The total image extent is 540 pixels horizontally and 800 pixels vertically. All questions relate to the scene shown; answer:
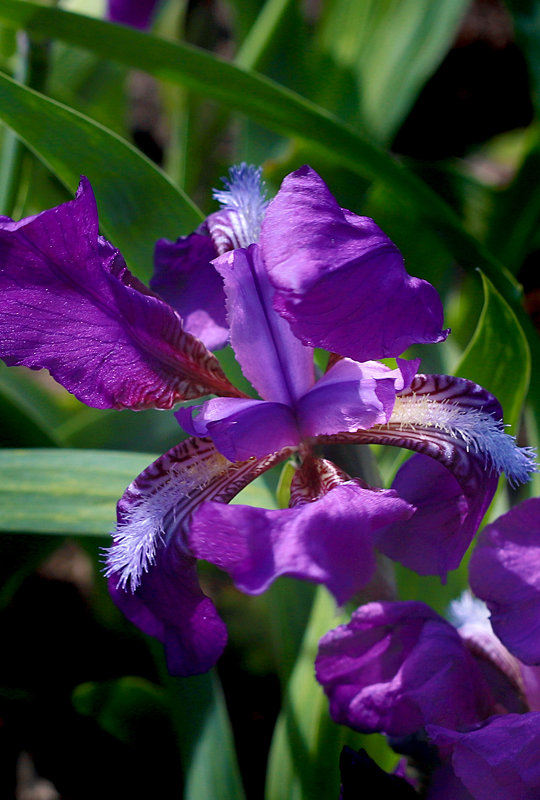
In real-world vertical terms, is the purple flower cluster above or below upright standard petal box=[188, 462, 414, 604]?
below

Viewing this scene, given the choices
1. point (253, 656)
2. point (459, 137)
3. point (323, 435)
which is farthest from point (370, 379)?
point (459, 137)

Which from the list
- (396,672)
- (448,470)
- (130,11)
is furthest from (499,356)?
(130,11)

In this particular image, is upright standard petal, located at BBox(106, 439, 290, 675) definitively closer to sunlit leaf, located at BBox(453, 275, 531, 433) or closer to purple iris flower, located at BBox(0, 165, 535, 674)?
purple iris flower, located at BBox(0, 165, 535, 674)

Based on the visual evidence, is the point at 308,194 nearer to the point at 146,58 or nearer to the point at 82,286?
the point at 82,286

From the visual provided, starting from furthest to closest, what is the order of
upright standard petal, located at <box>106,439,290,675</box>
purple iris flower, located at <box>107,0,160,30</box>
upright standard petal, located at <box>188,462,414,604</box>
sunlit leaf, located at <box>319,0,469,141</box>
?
1. purple iris flower, located at <box>107,0,160,30</box>
2. sunlit leaf, located at <box>319,0,469,141</box>
3. upright standard petal, located at <box>106,439,290,675</box>
4. upright standard petal, located at <box>188,462,414,604</box>

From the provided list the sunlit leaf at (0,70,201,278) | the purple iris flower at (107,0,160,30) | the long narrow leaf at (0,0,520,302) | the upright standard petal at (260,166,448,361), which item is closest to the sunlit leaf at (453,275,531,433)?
the long narrow leaf at (0,0,520,302)

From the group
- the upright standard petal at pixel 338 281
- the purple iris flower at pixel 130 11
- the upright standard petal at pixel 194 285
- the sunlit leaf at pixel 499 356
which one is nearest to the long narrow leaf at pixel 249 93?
the sunlit leaf at pixel 499 356
